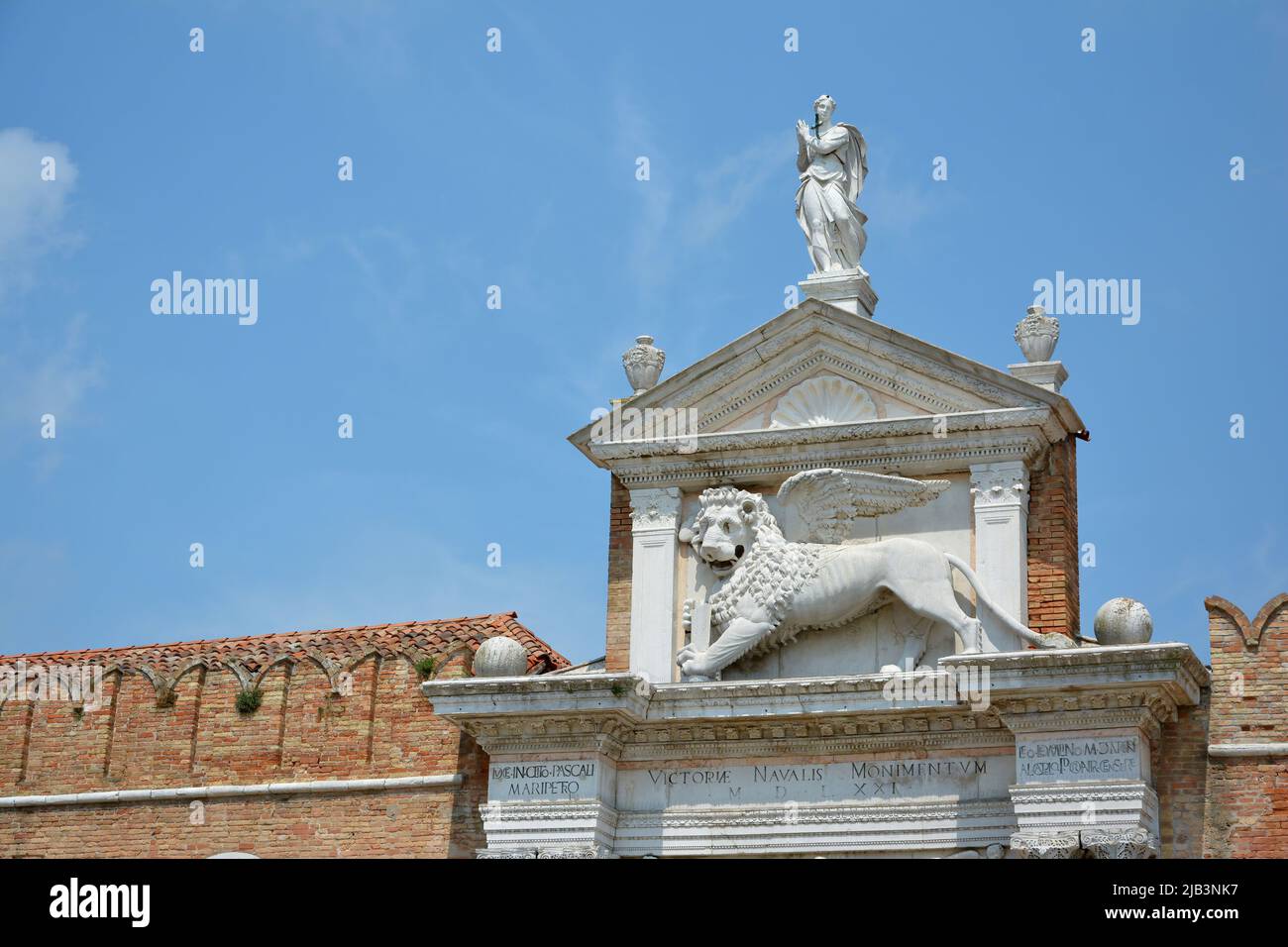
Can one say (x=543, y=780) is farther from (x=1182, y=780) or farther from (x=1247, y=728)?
(x=1247, y=728)

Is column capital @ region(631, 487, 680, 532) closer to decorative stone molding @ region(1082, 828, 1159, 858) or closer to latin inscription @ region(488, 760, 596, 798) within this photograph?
latin inscription @ region(488, 760, 596, 798)

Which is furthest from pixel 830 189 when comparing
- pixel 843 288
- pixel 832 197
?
pixel 843 288

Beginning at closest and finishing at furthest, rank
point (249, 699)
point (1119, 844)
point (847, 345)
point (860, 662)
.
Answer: point (1119, 844) < point (860, 662) < point (847, 345) < point (249, 699)

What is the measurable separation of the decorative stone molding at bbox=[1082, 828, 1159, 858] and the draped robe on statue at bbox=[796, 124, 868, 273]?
16.2ft

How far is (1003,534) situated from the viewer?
15734 millimetres

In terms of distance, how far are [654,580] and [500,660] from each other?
1.32 metres

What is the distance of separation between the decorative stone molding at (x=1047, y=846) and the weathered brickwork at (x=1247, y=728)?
1094 mm

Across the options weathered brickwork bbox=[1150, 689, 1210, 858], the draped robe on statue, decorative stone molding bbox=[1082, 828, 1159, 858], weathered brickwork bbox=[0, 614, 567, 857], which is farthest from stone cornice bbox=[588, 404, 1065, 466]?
decorative stone molding bbox=[1082, 828, 1159, 858]

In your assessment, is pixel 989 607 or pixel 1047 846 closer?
pixel 1047 846

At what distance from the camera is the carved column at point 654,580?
1634 cm

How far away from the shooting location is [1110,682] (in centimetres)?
1453

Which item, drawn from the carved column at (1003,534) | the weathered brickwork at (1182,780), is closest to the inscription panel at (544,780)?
the carved column at (1003,534)

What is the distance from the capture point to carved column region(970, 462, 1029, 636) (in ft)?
51.0
